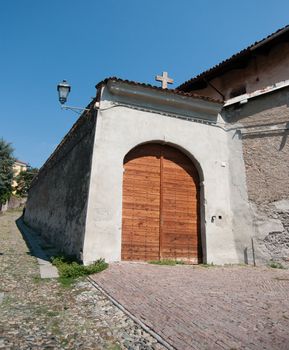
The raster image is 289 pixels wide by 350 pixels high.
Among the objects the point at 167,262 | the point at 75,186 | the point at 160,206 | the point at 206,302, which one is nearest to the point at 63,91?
the point at 75,186

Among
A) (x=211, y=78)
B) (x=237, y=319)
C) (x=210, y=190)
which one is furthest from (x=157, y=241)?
(x=211, y=78)

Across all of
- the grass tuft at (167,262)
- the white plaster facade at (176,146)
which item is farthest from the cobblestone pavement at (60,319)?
the grass tuft at (167,262)

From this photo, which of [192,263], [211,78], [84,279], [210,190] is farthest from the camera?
[211,78]

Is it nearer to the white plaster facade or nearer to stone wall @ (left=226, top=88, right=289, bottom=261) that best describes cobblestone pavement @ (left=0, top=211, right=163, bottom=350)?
the white plaster facade

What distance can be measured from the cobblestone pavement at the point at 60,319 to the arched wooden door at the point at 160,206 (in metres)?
2.28

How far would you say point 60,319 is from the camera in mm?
3832

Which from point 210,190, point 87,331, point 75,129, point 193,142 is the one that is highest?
point 75,129

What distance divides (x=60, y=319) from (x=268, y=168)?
6473 millimetres

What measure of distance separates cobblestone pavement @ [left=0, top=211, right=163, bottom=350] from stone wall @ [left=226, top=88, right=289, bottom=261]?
16.0 ft

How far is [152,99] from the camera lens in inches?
323

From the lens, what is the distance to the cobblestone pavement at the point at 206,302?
3115 millimetres

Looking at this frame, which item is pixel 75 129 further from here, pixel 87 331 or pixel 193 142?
pixel 87 331

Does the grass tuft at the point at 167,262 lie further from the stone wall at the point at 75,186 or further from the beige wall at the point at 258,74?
the beige wall at the point at 258,74

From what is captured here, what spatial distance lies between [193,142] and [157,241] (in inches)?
118
